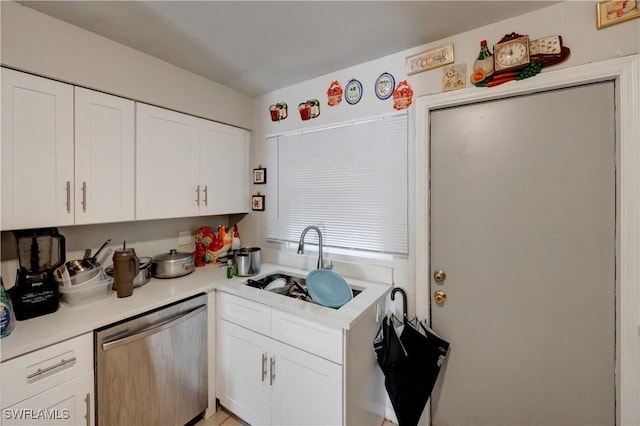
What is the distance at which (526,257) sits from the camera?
1.39m

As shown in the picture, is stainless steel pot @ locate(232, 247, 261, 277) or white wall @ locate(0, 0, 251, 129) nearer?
white wall @ locate(0, 0, 251, 129)

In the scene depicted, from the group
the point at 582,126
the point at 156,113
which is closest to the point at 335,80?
the point at 156,113

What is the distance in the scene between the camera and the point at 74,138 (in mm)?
1458

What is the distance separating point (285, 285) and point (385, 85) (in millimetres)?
1443

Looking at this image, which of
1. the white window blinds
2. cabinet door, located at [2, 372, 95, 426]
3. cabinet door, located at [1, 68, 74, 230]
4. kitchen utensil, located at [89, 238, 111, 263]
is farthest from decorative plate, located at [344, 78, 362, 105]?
cabinet door, located at [2, 372, 95, 426]

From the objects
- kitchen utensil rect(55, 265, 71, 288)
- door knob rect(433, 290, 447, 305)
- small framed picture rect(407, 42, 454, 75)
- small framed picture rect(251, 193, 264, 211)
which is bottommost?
door knob rect(433, 290, 447, 305)

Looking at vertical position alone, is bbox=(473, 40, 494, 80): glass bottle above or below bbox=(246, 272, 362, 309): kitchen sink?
above

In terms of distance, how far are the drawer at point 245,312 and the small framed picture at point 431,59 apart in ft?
5.36

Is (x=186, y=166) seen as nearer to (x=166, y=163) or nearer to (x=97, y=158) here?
(x=166, y=163)

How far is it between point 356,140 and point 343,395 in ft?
4.82

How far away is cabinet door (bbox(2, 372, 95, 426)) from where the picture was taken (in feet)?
3.53

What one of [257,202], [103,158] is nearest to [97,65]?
[103,158]

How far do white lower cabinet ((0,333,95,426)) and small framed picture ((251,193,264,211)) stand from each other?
1400 mm

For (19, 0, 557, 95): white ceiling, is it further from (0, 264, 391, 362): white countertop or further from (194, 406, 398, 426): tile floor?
(194, 406, 398, 426): tile floor
